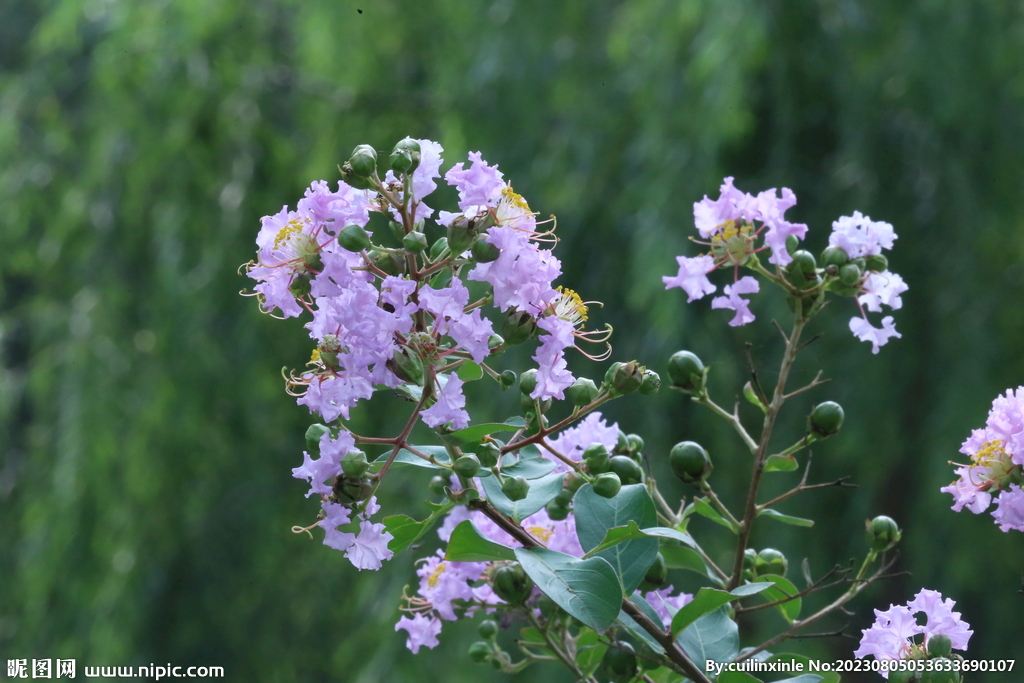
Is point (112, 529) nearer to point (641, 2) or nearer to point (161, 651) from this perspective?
point (161, 651)

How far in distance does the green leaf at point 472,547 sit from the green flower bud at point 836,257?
0.32 metres

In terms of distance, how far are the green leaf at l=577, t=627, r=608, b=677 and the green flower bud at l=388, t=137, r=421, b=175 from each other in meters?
0.32

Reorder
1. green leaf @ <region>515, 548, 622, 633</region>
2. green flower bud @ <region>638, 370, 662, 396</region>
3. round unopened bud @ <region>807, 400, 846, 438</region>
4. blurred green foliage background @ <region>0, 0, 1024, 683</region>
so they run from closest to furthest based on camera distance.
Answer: green leaf @ <region>515, 548, 622, 633</region> → green flower bud @ <region>638, 370, 662, 396</region> → round unopened bud @ <region>807, 400, 846, 438</region> → blurred green foliage background @ <region>0, 0, 1024, 683</region>

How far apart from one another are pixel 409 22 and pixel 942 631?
2366 mm

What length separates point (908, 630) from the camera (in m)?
0.58

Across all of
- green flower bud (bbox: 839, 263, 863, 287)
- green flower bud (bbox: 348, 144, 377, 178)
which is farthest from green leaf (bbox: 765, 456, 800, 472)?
green flower bud (bbox: 348, 144, 377, 178)

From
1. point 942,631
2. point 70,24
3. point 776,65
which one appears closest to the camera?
point 942,631

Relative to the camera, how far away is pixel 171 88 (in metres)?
2.58

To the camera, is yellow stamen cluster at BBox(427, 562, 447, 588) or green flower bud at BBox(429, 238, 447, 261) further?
yellow stamen cluster at BBox(427, 562, 447, 588)

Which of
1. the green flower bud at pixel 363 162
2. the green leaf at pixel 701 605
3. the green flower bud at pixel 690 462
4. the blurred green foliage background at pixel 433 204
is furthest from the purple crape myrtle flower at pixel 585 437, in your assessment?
the blurred green foliage background at pixel 433 204

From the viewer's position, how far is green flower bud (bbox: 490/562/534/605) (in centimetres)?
61

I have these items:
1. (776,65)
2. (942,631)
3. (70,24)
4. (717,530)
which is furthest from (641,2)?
(942,631)

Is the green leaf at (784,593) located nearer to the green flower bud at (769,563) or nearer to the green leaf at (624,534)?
the green flower bud at (769,563)

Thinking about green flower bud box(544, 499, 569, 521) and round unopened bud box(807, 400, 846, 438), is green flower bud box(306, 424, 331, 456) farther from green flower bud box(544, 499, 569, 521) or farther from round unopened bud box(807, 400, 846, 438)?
round unopened bud box(807, 400, 846, 438)
